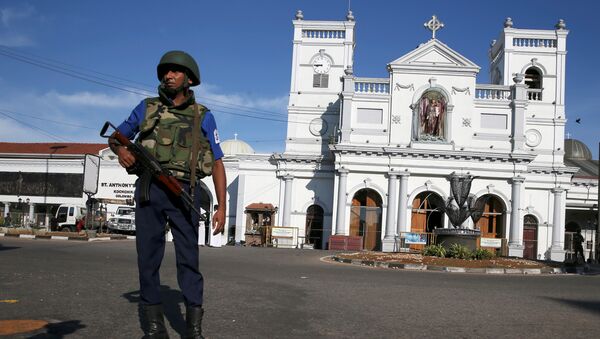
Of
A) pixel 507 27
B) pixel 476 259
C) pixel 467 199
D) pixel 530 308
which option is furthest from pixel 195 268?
pixel 507 27

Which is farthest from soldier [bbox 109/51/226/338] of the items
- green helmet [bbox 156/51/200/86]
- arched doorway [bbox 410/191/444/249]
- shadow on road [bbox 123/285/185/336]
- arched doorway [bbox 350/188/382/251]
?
arched doorway [bbox 410/191/444/249]

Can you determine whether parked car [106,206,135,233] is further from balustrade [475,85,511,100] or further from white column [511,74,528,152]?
white column [511,74,528,152]

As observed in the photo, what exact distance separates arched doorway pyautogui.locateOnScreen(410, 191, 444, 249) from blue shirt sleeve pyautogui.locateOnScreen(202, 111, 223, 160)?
32959 mm

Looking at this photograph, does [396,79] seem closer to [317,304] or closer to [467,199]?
[467,199]

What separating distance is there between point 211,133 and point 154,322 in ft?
5.00

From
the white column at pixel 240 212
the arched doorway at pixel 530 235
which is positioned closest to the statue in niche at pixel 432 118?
the arched doorway at pixel 530 235

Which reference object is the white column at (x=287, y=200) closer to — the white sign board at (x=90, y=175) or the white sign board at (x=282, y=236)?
the white sign board at (x=282, y=236)

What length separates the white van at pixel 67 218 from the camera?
4003 centimetres

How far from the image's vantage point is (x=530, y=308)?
25.2 feet

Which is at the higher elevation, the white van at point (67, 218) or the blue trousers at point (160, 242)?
the blue trousers at point (160, 242)

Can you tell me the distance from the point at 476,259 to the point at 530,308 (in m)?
12.6

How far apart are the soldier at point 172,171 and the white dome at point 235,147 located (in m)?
48.7

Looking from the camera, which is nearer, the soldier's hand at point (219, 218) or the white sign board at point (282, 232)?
the soldier's hand at point (219, 218)

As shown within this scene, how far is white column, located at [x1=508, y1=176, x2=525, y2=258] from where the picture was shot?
117 feet
